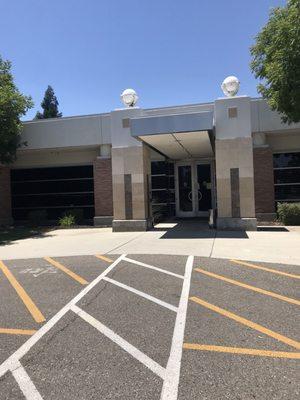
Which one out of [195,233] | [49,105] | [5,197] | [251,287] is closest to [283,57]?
[195,233]

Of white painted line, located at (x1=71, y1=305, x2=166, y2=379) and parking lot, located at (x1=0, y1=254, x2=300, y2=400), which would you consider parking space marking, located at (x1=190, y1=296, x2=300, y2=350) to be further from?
white painted line, located at (x1=71, y1=305, x2=166, y2=379)

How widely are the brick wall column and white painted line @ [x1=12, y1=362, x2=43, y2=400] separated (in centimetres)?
1544

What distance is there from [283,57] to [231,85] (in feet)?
9.95

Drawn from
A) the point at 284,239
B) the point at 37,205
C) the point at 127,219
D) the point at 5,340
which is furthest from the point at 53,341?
the point at 37,205

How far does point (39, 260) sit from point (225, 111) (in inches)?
330

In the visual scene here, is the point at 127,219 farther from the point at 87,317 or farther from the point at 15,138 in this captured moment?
the point at 87,317

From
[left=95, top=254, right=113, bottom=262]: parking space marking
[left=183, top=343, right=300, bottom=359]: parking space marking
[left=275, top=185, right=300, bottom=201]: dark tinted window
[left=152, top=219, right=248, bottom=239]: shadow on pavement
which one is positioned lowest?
[left=183, top=343, right=300, bottom=359]: parking space marking

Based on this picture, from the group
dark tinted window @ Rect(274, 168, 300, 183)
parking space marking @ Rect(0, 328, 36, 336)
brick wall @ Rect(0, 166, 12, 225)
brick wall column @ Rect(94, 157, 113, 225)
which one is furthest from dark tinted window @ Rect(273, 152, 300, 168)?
parking space marking @ Rect(0, 328, 36, 336)

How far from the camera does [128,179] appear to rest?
16.0 metres

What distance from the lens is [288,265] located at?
8578mm

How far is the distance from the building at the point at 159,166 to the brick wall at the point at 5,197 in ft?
0.16

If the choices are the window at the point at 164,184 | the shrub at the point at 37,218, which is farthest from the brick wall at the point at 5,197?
the window at the point at 164,184

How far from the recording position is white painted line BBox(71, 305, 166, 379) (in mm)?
4043

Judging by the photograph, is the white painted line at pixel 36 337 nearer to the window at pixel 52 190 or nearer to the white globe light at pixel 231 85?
the white globe light at pixel 231 85
